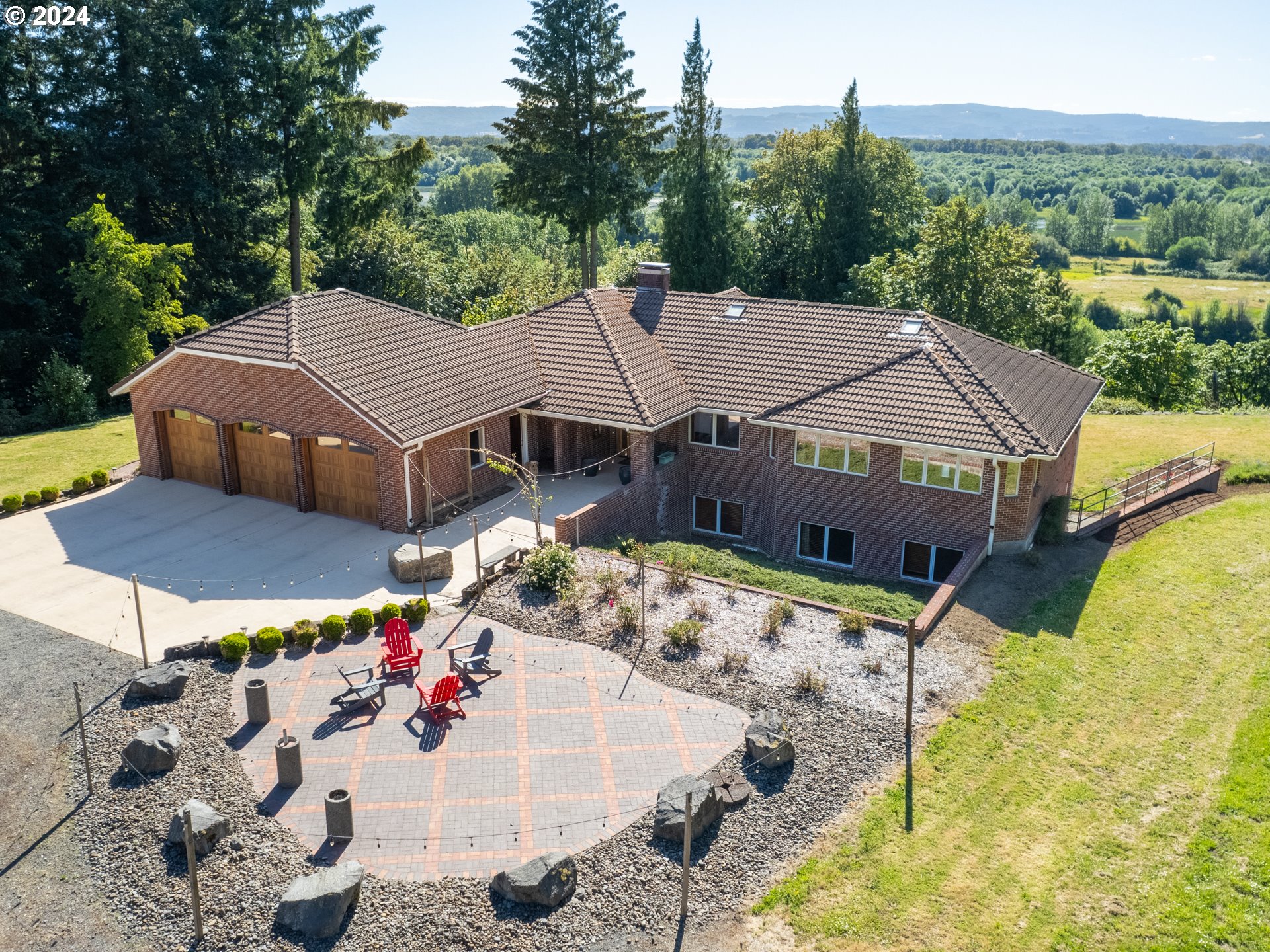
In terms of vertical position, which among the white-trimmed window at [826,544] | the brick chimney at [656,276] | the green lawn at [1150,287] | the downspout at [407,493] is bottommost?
the green lawn at [1150,287]

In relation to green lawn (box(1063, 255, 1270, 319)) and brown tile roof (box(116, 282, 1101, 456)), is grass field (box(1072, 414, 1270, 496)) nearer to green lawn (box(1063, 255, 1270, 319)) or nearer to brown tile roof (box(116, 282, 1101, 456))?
brown tile roof (box(116, 282, 1101, 456))

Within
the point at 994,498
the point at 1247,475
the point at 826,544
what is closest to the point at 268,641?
the point at 826,544

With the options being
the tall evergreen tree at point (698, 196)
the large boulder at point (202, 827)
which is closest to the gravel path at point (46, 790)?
the large boulder at point (202, 827)

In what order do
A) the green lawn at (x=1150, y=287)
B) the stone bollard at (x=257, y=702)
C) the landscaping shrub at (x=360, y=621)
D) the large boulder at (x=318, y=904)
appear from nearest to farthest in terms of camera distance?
the large boulder at (x=318, y=904), the stone bollard at (x=257, y=702), the landscaping shrub at (x=360, y=621), the green lawn at (x=1150, y=287)

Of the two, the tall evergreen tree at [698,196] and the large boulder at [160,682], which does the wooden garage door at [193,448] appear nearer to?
the large boulder at [160,682]

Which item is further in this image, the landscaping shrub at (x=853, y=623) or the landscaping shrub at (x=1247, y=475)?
the landscaping shrub at (x=1247, y=475)

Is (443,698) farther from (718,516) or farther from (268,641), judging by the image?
(718,516)
